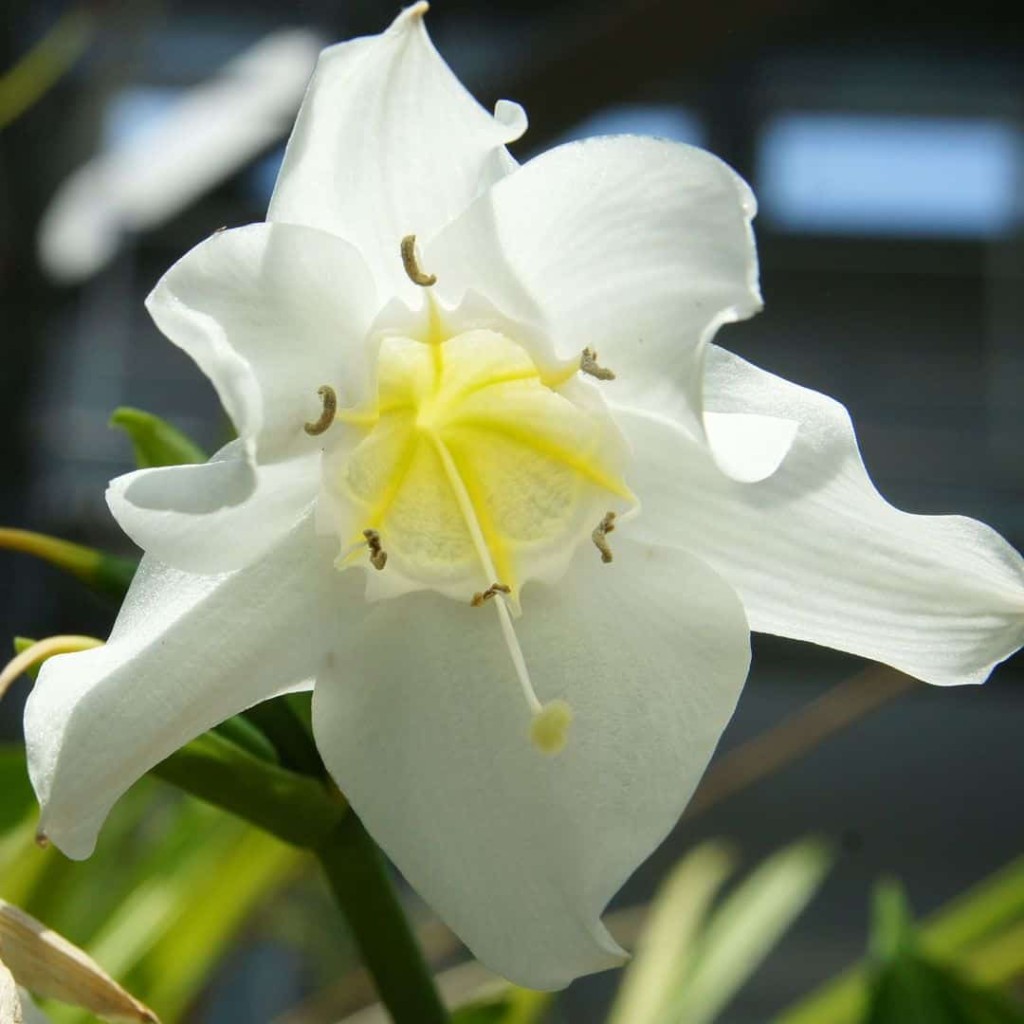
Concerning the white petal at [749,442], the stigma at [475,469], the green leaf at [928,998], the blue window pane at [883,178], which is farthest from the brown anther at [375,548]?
the blue window pane at [883,178]

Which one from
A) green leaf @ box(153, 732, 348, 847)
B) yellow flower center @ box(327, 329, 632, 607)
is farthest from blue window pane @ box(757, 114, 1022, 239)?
green leaf @ box(153, 732, 348, 847)

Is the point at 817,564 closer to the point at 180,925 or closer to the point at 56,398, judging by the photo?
the point at 180,925

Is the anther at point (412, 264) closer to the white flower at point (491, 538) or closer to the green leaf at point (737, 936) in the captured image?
the white flower at point (491, 538)

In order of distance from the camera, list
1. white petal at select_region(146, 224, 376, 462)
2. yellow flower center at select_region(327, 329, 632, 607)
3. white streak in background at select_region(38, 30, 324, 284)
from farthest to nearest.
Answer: white streak in background at select_region(38, 30, 324, 284) → yellow flower center at select_region(327, 329, 632, 607) → white petal at select_region(146, 224, 376, 462)

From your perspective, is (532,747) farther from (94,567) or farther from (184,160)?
(184,160)

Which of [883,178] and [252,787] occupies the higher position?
[252,787]

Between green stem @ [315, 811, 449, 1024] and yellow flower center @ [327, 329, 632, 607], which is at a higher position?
yellow flower center @ [327, 329, 632, 607]

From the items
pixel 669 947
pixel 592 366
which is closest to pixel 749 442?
pixel 592 366

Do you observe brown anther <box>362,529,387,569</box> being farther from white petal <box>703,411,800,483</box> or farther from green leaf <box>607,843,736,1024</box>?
green leaf <box>607,843,736,1024</box>
